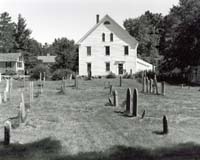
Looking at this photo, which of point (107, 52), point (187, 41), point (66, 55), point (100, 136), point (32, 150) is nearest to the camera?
point (32, 150)

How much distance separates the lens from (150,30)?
286 feet

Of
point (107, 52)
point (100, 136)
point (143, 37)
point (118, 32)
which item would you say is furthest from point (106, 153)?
point (143, 37)

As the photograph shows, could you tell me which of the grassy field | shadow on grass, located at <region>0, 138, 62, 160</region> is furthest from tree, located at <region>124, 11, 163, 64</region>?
shadow on grass, located at <region>0, 138, 62, 160</region>

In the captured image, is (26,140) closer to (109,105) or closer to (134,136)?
(134,136)

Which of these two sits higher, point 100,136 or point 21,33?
point 21,33

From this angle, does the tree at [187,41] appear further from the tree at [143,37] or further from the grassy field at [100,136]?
the tree at [143,37]

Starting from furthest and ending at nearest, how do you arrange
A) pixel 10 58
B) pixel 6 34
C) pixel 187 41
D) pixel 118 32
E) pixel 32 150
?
pixel 6 34, pixel 10 58, pixel 118 32, pixel 187 41, pixel 32 150

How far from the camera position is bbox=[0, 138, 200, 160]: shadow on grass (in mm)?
7988

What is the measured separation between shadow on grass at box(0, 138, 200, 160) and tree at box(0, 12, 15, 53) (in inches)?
3146

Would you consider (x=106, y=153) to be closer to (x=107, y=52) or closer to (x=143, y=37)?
(x=107, y=52)

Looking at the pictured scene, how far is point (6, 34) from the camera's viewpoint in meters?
89.0

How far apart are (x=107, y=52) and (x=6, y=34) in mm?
49290

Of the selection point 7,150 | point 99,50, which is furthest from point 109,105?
point 99,50

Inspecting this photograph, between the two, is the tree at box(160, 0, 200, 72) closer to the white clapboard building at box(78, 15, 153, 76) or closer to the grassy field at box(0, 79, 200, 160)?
the white clapboard building at box(78, 15, 153, 76)
